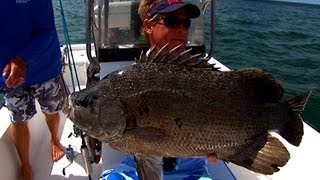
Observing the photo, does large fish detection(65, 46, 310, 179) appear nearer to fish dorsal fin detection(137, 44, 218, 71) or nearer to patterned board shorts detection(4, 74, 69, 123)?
fish dorsal fin detection(137, 44, 218, 71)

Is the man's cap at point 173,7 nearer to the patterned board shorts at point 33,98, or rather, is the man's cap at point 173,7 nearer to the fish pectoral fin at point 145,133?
the fish pectoral fin at point 145,133

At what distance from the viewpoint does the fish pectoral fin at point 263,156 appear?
149cm

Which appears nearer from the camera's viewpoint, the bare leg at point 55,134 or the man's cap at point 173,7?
the man's cap at point 173,7

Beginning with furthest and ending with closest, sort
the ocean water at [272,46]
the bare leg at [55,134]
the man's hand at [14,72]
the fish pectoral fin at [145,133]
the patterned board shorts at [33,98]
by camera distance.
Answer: the ocean water at [272,46] < the bare leg at [55,134] < the patterned board shorts at [33,98] < the man's hand at [14,72] < the fish pectoral fin at [145,133]

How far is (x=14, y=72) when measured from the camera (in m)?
2.31

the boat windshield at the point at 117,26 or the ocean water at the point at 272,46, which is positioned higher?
the boat windshield at the point at 117,26

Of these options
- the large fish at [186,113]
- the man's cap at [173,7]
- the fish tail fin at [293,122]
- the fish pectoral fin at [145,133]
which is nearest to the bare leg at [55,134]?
the man's cap at [173,7]

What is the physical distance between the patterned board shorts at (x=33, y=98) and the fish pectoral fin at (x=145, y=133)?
140 cm

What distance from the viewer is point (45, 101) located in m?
2.82

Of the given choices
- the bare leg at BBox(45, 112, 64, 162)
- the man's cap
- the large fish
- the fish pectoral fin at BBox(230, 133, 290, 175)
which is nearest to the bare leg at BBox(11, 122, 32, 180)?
the bare leg at BBox(45, 112, 64, 162)

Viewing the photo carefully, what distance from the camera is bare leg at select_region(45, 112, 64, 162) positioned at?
9.85 feet

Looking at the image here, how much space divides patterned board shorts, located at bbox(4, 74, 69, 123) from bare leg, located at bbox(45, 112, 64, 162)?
0.11 m

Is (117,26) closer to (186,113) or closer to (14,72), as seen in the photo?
(14,72)

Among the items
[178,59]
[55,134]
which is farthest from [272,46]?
[178,59]
